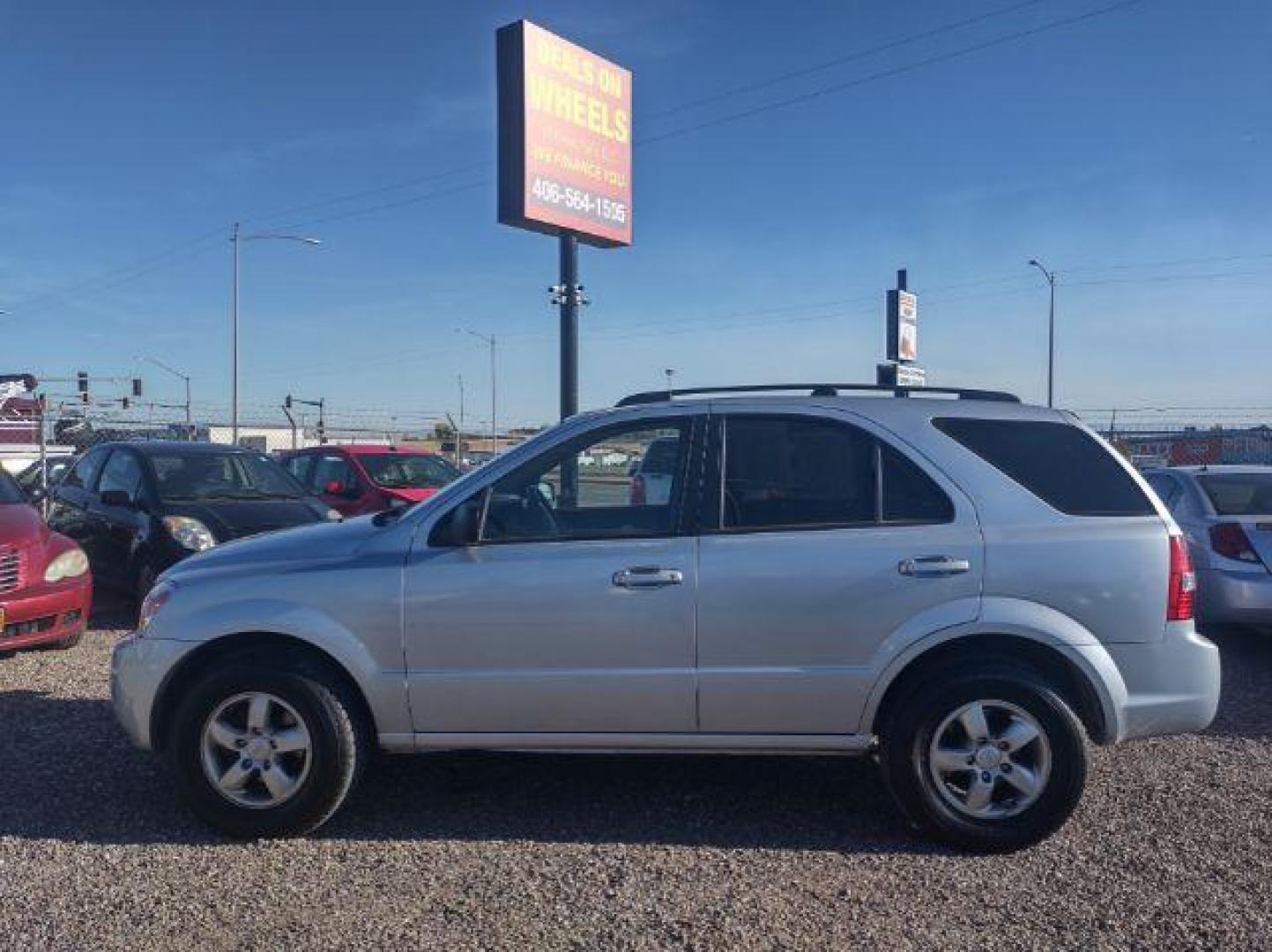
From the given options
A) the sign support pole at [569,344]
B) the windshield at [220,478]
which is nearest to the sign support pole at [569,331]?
the sign support pole at [569,344]

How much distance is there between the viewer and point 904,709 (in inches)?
168

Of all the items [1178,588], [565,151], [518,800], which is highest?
[565,151]

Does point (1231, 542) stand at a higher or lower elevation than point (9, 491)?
lower

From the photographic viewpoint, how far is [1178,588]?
4258mm

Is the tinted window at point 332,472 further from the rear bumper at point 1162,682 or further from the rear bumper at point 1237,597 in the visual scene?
the rear bumper at point 1162,682

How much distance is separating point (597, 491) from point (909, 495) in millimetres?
1306

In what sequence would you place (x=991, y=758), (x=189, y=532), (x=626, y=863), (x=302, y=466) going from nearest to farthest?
(x=626, y=863)
(x=991, y=758)
(x=189, y=532)
(x=302, y=466)

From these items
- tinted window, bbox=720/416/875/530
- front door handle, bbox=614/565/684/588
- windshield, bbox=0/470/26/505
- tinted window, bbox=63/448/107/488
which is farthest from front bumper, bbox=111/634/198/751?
tinted window, bbox=63/448/107/488

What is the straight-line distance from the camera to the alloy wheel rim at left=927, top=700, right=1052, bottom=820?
4215 millimetres

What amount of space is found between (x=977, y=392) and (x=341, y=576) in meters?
2.85

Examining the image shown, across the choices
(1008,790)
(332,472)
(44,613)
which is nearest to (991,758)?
(1008,790)

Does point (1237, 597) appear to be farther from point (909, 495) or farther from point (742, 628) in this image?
point (742, 628)

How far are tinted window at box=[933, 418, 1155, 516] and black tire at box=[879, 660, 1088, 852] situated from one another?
0.74 metres

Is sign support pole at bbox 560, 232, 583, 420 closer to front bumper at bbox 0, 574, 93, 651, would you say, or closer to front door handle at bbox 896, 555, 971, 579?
front bumper at bbox 0, 574, 93, 651
